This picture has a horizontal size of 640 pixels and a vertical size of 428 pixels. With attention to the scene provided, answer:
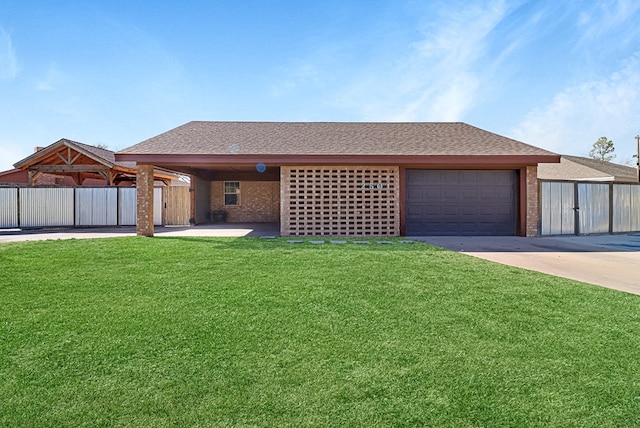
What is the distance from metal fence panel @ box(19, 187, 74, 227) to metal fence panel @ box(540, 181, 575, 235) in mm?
18562

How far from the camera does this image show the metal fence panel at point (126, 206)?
14.2 meters

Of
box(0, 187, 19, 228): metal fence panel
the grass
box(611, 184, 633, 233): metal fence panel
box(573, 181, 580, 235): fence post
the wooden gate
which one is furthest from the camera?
the wooden gate

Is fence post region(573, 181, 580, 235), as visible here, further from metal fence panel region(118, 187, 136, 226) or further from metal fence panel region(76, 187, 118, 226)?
metal fence panel region(76, 187, 118, 226)

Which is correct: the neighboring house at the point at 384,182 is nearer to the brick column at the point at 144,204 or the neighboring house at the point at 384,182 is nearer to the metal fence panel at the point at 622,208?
the brick column at the point at 144,204

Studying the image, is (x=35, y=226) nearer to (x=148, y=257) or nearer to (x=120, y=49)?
(x=120, y=49)

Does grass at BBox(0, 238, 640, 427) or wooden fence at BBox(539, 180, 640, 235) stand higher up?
wooden fence at BBox(539, 180, 640, 235)

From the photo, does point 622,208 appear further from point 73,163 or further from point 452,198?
point 73,163

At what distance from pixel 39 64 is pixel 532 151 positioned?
17.4 meters

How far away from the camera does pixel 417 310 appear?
380 centimetres

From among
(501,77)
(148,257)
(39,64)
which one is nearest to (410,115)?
(501,77)

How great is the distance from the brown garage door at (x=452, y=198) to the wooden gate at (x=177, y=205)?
10663mm

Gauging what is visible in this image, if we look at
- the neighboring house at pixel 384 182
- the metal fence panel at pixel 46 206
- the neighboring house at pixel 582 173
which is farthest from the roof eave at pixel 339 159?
the neighboring house at pixel 582 173

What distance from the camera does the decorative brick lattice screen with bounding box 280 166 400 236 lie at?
Result: 1139 centimetres

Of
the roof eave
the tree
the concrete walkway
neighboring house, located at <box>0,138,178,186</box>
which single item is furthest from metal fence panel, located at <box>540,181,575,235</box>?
the tree
